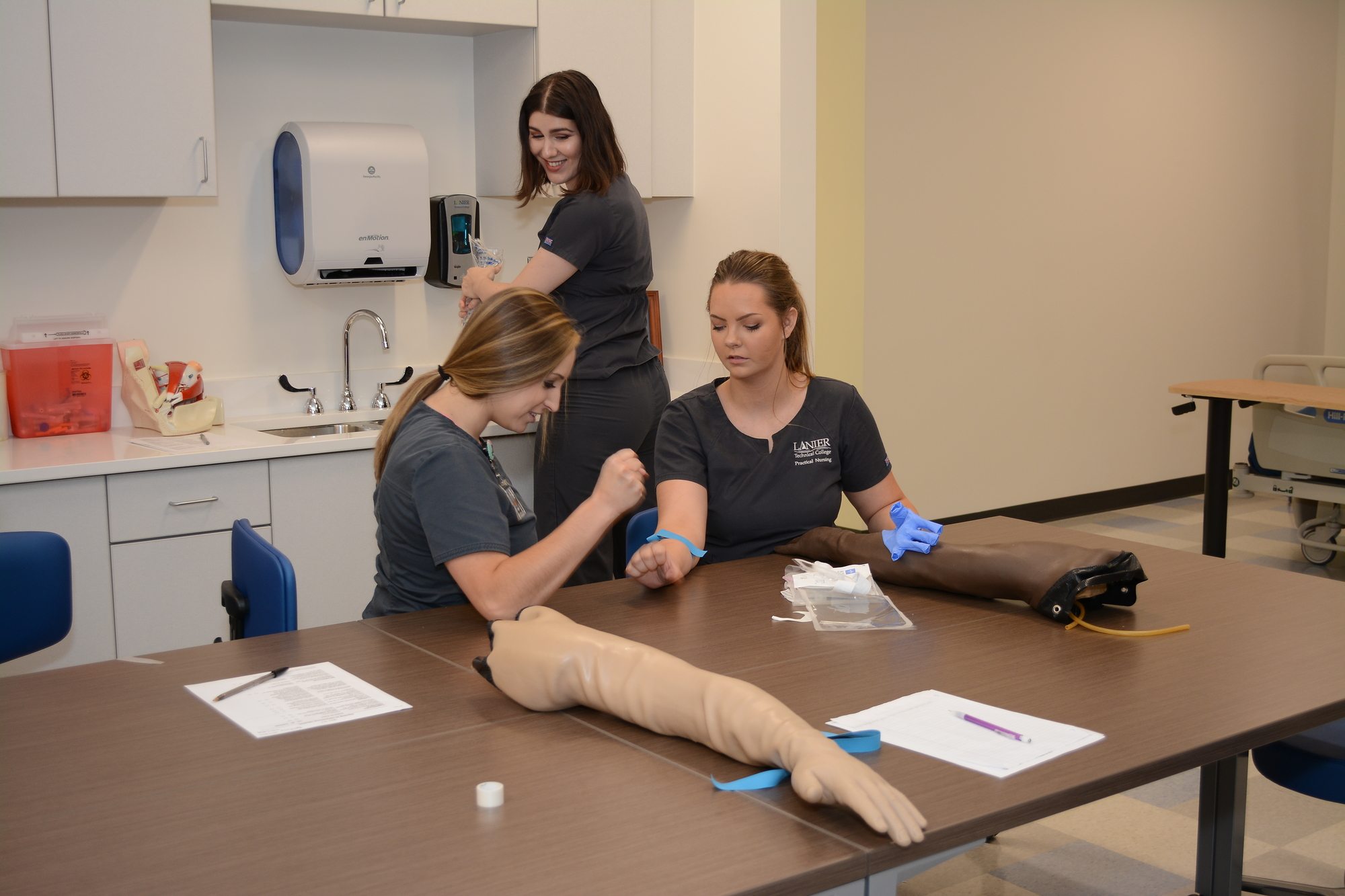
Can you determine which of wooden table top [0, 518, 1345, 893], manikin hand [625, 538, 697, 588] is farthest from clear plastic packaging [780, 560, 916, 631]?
manikin hand [625, 538, 697, 588]

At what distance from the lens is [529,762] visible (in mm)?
1443

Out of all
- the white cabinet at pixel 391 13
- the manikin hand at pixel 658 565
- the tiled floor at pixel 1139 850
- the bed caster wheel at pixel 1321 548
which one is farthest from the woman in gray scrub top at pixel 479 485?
the bed caster wheel at pixel 1321 548

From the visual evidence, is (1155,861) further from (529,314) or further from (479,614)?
(529,314)

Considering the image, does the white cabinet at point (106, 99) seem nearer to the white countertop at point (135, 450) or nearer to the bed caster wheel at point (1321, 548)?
the white countertop at point (135, 450)

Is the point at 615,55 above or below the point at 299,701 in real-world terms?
above

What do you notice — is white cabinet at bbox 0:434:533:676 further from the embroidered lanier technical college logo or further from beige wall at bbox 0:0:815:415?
the embroidered lanier technical college logo

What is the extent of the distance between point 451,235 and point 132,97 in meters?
1.10

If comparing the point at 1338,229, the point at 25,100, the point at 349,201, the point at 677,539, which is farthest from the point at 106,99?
the point at 1338,229

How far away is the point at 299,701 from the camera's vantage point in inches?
64.8

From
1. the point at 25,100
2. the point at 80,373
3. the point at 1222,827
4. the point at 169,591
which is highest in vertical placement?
the point at 25,100

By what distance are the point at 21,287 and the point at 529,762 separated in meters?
2.83

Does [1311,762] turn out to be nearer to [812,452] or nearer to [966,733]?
[966,733]

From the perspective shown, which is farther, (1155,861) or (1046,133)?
(1046,133)

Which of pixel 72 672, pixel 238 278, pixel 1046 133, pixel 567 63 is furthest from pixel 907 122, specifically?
pixel 72 672
